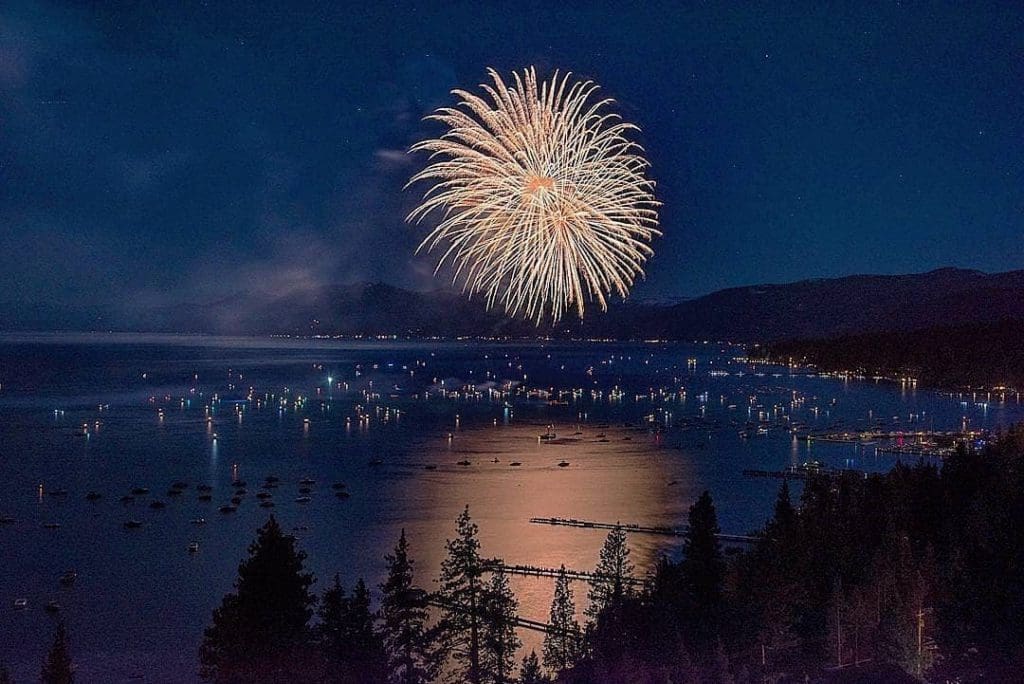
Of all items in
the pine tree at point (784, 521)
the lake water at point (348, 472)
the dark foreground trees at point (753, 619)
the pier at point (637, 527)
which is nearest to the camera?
the dark foreground trees at point (753, 619)

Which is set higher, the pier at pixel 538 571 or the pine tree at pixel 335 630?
the pine tree at pixel 335 630

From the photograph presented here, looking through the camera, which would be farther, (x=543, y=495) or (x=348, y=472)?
(x=348, y=472)

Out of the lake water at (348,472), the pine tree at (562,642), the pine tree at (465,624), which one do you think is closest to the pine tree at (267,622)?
the pine tree at (465,624)

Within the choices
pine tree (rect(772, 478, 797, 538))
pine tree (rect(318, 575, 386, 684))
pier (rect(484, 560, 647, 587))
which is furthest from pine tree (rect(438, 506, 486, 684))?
pine tree (rect(772, 478, 797, 538))

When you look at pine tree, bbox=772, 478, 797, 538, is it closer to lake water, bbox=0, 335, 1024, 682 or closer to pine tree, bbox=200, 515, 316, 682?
lake water, bbox=0, 335, 1024, 682

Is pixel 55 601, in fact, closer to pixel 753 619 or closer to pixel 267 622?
pixel 267 622

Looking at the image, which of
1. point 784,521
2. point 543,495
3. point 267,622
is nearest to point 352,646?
point 267,622

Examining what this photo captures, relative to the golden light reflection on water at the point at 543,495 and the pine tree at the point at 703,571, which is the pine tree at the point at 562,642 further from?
the pine tree at the point at 703,571
